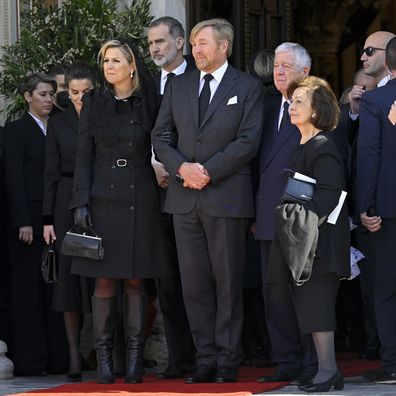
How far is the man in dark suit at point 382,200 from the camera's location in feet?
28.7

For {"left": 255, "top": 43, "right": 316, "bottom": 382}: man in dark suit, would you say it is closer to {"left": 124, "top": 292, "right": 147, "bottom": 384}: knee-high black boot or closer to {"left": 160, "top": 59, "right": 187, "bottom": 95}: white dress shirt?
{"left": 124, "top": 292, "right": 147, "bottom": 384}: knee-high black boot

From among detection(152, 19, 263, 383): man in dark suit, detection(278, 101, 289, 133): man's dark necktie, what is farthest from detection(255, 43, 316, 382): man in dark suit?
detection(152, 19, 263, 383): man in dark suit

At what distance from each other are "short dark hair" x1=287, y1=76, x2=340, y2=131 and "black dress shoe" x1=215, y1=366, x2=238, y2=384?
4.98 ft

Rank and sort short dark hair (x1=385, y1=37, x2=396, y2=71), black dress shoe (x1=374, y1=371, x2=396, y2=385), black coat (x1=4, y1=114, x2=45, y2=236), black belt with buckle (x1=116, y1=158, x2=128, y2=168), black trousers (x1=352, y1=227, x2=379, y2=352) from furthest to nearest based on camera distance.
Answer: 1. black coat (x1=4, y1=114, x2=45, y2=236)
2. black trousers (x1=352, y1=227, x2=379, y2=352)
3. black belt with buckle (x1=116, y1=158, x2=128, y2=168)
4. short dark hair (x1=385, y1=37, x2=396, y2=71)
5. black dress shoe (x1=374, y1=371, x2=396, y2=385)

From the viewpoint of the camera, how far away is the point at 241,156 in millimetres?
8766

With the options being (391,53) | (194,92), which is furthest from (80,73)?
(391,53)

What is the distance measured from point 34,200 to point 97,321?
4.50 feet

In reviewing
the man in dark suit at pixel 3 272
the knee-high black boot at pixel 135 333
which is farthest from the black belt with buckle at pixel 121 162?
the man in dark suit at pixel 3 272

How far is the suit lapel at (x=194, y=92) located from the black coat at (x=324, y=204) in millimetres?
721

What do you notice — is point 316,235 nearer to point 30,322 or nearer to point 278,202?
point 278,202

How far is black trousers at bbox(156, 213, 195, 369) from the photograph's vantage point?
9422mm

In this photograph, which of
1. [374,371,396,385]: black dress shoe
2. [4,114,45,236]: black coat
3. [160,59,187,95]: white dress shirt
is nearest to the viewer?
[374,371,396,385]: black dress shoe

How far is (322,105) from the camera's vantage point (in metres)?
8.53

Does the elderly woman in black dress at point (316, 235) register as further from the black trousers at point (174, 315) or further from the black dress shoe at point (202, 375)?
the black trousers at point (174, 315)
